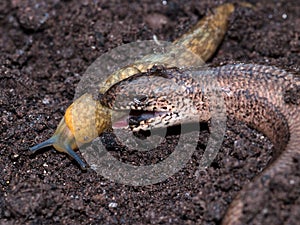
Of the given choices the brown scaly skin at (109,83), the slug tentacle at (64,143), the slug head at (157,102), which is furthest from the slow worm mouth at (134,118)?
the slug tentacle at (64,143)

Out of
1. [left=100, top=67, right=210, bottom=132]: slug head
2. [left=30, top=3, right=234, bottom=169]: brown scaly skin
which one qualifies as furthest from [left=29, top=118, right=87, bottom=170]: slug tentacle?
[left=100, top=67, right=210, bottom=132]: slug head

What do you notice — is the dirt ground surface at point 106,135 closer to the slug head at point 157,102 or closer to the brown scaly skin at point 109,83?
the brown scaly skin at point 109,83

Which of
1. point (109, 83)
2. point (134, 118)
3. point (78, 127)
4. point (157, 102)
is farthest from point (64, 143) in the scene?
point (157, 102)

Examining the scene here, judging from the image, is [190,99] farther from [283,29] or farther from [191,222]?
[283,29]

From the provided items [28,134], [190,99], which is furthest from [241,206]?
[28,134]

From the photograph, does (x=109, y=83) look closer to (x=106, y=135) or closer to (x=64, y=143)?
(x=106, y=135)

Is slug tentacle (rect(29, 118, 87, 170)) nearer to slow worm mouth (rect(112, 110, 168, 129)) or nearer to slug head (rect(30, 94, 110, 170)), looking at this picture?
slug head (rect(30, 94, 110, 170))
